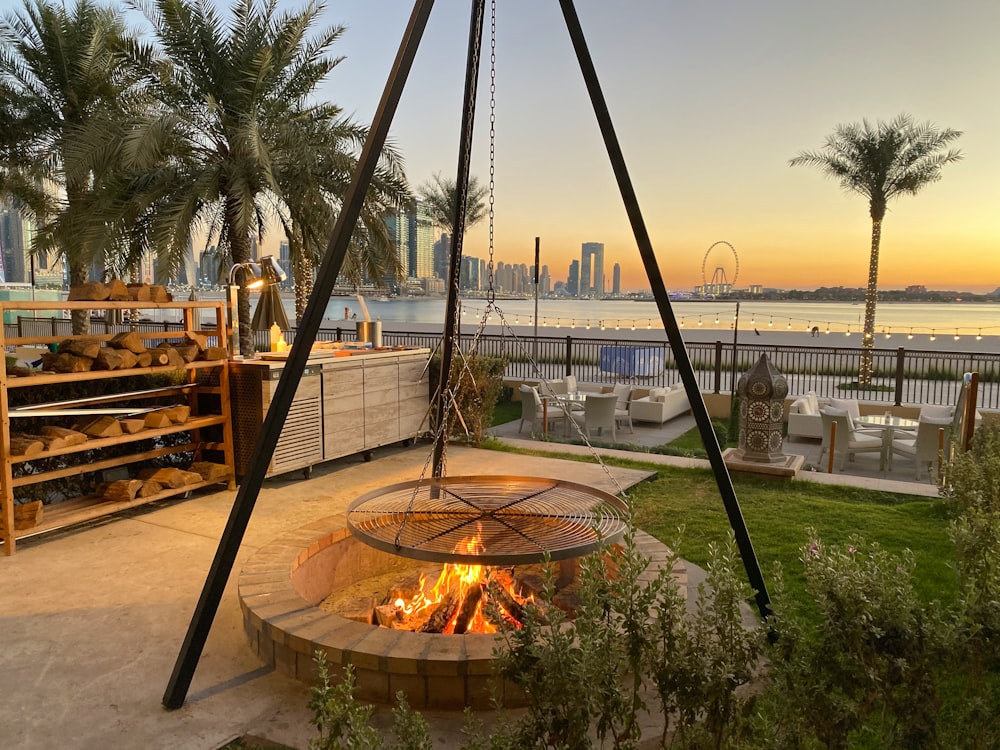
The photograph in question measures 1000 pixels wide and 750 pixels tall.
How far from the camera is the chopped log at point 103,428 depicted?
480 centimetres

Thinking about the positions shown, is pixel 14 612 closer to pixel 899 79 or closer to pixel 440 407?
pixel 440 407

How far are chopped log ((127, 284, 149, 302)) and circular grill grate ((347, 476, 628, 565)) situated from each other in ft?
8.02

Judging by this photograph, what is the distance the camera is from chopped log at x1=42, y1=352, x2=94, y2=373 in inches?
181

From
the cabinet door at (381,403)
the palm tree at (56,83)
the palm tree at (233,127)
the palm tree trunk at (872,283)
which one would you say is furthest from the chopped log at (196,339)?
the palm tree trunk at (872,283)

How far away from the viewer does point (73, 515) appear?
4633mm

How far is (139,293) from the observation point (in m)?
5.07

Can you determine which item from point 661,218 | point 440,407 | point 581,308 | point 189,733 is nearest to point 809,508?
point 440,407

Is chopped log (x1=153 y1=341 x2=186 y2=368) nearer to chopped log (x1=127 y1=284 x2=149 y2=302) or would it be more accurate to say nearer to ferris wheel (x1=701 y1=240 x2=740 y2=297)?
chopped log (x1=127 y1=284 x2=149 y2=302)

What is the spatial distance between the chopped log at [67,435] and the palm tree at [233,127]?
4.39m

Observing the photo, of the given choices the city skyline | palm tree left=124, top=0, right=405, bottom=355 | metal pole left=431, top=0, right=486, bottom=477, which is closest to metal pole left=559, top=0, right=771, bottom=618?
metal pole left=431, top=0, right=486, bottom=477

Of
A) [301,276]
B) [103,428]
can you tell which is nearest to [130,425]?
[103,428]

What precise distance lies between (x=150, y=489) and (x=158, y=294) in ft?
4.69

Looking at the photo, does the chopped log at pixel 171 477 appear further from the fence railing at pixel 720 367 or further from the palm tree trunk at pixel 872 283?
the palm tree trunk at pixel 872 283

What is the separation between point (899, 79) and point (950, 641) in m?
14.5
